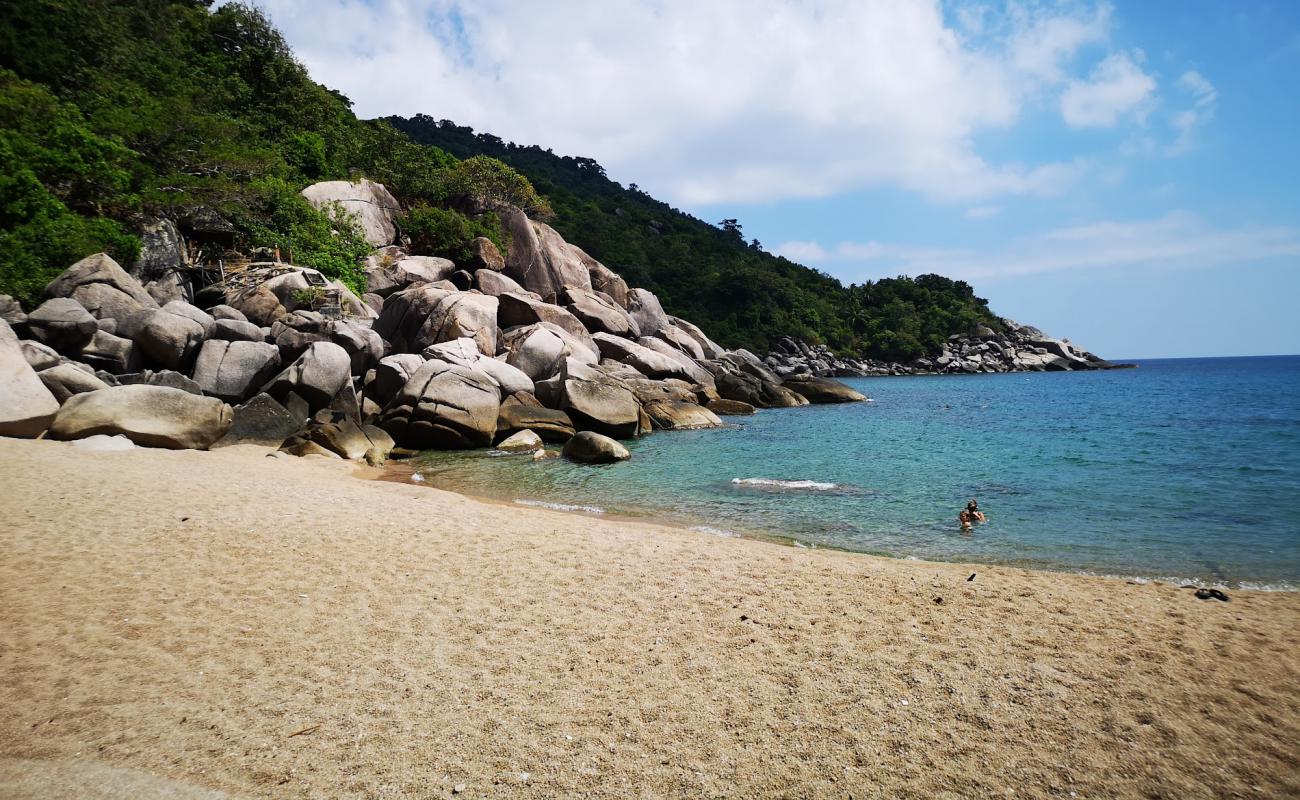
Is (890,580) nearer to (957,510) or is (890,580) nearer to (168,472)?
(957,510)

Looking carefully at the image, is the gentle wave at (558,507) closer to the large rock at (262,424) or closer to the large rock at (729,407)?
the large rock at (262,424)

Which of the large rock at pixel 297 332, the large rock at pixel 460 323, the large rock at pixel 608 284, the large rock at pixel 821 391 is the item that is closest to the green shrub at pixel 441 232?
the large rock at pixel 608 284

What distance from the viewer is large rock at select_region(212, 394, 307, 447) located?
14664mm

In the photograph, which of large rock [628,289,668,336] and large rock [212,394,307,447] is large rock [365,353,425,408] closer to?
large rock [212,394,307,447]

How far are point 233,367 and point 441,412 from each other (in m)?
5.49

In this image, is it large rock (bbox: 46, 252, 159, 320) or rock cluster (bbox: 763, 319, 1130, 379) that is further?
rock cluster (bbox: 763, 319, 1130, 379)

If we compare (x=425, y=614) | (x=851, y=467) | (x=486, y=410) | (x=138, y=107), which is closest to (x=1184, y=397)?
(x=851, y=467)

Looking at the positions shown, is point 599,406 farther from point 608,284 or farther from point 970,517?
point 608,284

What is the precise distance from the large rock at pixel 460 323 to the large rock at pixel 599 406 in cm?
461

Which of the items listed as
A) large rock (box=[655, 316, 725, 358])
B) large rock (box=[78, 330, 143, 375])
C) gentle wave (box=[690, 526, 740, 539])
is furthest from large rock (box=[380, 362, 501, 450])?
large rock (box=[655, 316, 725, 358])

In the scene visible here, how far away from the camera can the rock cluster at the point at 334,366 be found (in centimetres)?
1288

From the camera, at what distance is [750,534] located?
10.0m

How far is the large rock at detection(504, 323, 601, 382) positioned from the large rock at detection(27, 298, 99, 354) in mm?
11586

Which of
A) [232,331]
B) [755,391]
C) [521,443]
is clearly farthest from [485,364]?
[755,391]
